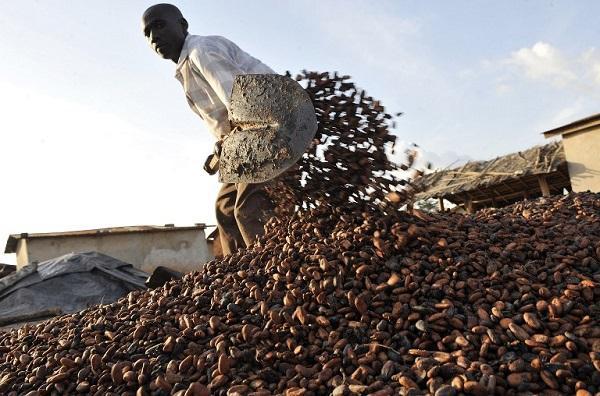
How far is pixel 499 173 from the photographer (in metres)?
11.4

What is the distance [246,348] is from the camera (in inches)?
81.0

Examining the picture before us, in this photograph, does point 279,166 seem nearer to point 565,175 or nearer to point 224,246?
point 224,246

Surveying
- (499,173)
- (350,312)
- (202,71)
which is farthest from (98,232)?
(350,312)

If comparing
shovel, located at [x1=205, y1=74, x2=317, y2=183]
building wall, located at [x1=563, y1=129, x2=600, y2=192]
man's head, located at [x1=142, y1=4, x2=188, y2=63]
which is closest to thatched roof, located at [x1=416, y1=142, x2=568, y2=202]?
building wall, located at [x1=563, y1=129, x2=600, y2=192]

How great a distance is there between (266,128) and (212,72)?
0.79 metres

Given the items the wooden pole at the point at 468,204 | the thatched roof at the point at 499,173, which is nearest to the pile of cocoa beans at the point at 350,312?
the thatched roof at the point at 499,173

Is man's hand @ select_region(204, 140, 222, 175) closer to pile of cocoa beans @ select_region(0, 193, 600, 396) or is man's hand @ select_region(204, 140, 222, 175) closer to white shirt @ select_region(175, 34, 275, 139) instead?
white shirt @ select_region(175, 34, 275, 139)

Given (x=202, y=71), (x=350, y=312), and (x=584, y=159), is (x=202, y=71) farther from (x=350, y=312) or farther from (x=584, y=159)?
(x=584, y=159)

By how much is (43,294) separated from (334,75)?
4.96 metres

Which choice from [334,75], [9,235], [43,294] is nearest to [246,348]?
[334,75]

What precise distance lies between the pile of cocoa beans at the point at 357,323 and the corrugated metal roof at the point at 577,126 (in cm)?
816

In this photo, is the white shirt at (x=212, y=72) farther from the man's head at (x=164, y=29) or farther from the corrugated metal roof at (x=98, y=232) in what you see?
the corrugated metal roof at (x=98, y=232)

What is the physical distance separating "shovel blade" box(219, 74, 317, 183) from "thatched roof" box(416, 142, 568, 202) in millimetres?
7846

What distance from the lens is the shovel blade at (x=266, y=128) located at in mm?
2695
